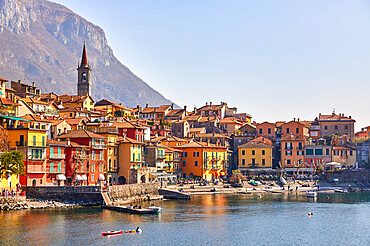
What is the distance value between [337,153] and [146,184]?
54051 millimetres

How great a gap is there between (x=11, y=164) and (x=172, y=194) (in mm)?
30504

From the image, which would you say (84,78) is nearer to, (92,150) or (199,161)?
(199,161)

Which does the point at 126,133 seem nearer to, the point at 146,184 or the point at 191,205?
the point at 146,184

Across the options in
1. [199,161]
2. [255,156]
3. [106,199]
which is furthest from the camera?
[255,156]

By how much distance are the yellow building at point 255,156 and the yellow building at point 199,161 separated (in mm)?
7681

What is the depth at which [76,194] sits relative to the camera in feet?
249

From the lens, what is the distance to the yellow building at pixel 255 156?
4887 inches

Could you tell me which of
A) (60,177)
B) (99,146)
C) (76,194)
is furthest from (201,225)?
(99,146)

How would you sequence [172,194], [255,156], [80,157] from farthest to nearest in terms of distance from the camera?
[255,156] → [172,194] → [80,157]

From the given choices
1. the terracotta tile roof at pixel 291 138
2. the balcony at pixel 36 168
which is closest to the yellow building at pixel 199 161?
the terracotta tile roof at pixel 291 138

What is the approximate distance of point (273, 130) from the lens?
134 meters

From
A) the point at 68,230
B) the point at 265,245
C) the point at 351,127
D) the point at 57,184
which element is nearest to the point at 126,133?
the point at 57,184

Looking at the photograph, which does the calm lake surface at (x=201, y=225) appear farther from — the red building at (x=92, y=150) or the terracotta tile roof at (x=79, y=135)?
the terracotta tile roof at (x=79, y=135)

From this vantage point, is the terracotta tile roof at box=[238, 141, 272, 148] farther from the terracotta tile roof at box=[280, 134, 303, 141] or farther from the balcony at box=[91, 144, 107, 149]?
the balcony at box=[91, 144, 107, 149]
